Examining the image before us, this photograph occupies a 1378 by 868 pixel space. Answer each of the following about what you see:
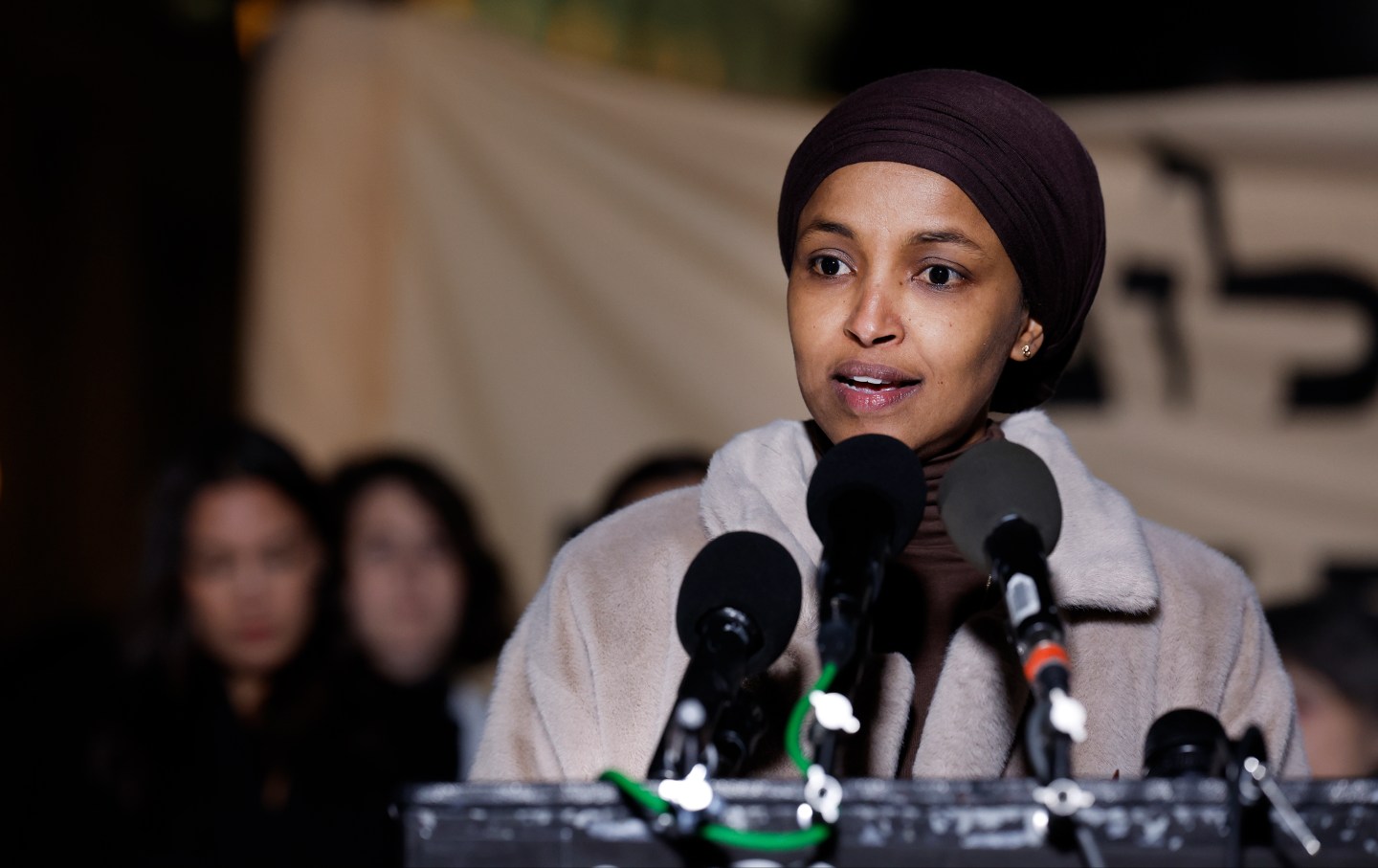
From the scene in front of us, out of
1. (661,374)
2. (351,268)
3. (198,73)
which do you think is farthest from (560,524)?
(198,73)

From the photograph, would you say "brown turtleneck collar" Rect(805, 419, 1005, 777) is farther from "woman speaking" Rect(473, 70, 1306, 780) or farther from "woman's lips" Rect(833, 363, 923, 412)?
"woman's lips" Rect(833, 363, 923, 412)

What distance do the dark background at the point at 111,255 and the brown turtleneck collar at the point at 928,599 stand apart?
3172mm

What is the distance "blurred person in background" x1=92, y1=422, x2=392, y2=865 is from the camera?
3.26m

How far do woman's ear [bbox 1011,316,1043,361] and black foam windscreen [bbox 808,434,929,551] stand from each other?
2.13 feet

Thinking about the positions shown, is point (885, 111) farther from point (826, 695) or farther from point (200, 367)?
point (200, 367)

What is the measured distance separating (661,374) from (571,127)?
79 cm

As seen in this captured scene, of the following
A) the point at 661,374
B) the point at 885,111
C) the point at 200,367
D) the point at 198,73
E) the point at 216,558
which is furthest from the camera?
the point at 200,367

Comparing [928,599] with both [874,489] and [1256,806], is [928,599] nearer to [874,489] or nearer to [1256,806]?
[874,489]

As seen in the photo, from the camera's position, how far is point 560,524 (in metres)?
4.38

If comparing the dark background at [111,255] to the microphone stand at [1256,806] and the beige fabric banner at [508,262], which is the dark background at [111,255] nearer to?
the beige fabric banner at [508,262]

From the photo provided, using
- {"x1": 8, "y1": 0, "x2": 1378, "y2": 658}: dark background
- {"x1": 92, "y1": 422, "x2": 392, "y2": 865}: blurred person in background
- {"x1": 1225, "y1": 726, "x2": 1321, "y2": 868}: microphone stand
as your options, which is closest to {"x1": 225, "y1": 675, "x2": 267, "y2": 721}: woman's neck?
{"x1": 92, "y1": 422, "x2": 392, "y2": 865}: blurred person in background

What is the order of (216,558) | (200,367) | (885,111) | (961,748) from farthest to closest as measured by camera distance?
1. (200,367)
2. (216,558)
3. (885,111)
4. (961,748)

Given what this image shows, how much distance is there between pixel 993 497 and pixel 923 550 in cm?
59

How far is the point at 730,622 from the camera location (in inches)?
48.1
